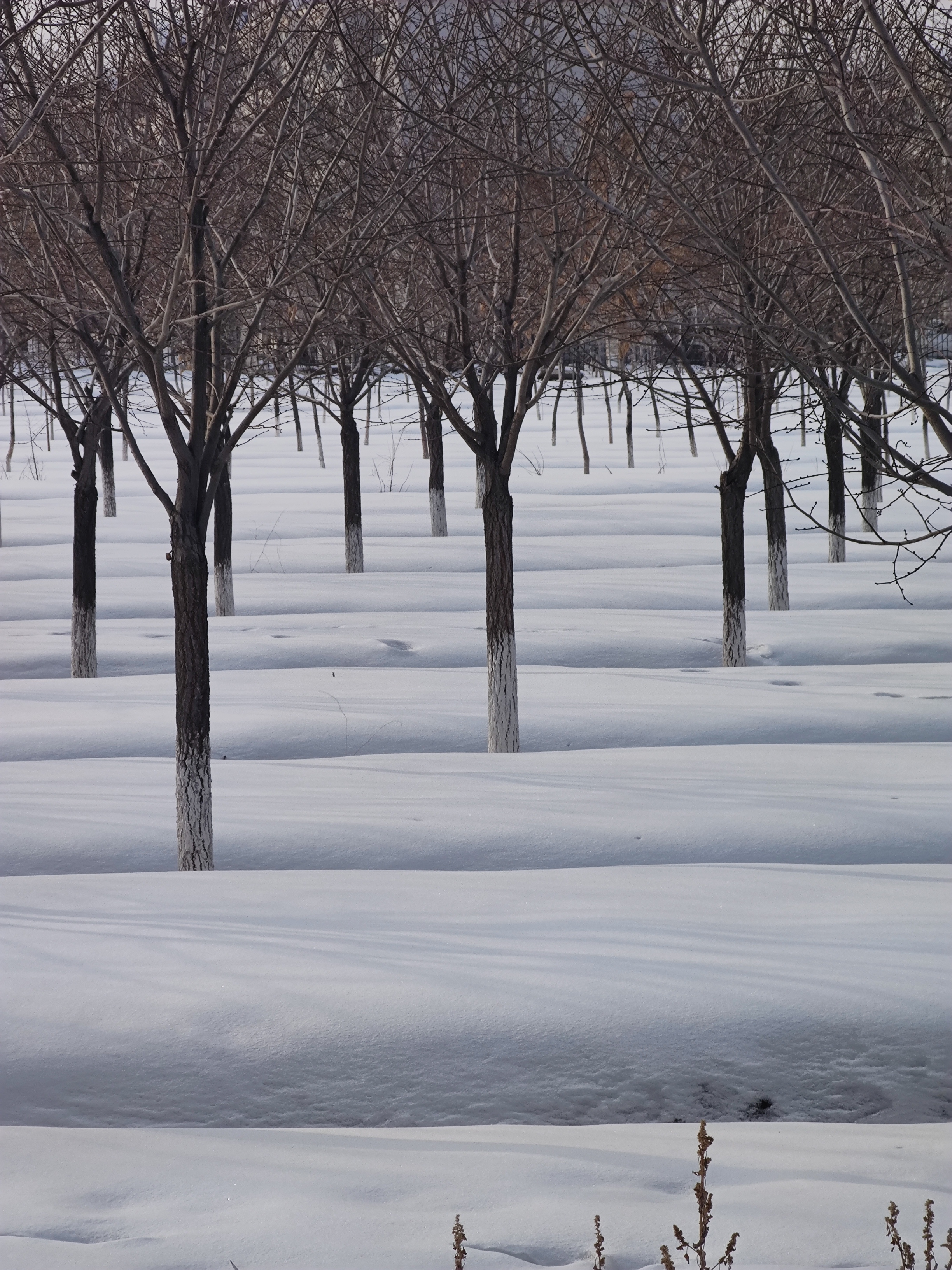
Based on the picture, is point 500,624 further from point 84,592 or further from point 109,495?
point 109,495

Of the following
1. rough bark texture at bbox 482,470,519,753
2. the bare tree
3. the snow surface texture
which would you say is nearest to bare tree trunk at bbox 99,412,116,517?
the bare tree

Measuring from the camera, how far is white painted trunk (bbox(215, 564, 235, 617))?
14812mm

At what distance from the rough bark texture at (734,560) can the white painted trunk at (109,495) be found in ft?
45.4

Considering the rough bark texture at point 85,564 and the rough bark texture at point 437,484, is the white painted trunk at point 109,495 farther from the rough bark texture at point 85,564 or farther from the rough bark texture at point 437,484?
the rough bark texture at point 85,564

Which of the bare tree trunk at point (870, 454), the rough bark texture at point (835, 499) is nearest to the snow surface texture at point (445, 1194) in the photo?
the bare tree trunk at point (870, 454)

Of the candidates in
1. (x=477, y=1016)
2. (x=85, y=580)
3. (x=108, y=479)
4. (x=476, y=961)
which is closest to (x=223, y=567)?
(x=85, y=580)

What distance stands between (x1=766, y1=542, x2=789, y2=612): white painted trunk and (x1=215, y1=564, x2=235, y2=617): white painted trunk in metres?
6.30

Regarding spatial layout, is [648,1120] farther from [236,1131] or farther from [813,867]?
[813,867]

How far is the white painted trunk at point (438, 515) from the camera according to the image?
67.3 feet

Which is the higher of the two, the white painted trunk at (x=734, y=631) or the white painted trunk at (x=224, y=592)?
the white painted trunk at (x=224, y=592)

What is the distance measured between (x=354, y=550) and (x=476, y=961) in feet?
42.5

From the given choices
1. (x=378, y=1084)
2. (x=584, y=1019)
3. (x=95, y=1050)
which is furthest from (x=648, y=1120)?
(x=95, y=1050)

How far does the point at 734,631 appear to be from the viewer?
482 inches

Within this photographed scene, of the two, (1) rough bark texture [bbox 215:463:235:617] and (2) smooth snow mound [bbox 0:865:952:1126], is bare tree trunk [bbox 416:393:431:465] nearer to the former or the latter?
(1) rough bark texture [bbox 215:463:235:617]
